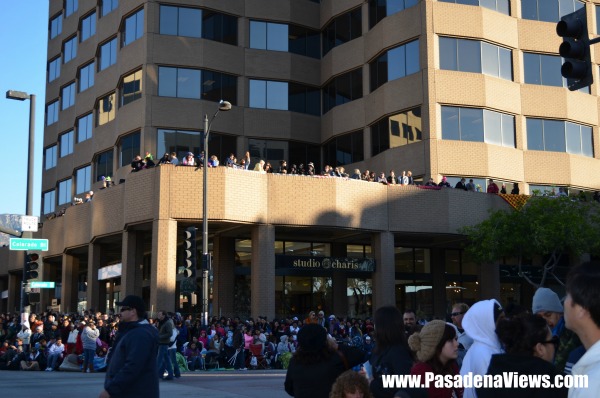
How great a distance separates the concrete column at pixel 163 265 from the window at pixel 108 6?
17.9 m

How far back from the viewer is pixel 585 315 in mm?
3527

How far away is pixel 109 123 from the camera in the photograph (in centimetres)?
4516

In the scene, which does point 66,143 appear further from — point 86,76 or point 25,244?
point 25,244

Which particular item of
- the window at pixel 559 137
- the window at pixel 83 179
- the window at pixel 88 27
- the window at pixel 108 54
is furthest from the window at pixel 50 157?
the window at pixel 559 137

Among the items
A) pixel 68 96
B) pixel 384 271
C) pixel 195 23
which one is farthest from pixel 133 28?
pixel 384 271

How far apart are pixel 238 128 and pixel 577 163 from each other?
1848 centimetres

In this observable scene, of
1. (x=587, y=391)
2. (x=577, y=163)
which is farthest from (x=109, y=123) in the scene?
(x=587, y=391)

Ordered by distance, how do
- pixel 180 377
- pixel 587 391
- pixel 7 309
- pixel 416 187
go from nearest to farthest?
pixel 587 391 → pixel 180 377 → pixel 416 187 → pixel 7 309

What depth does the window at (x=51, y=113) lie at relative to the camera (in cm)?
5678

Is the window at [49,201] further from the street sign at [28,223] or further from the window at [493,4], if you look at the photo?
the window at [493,4]

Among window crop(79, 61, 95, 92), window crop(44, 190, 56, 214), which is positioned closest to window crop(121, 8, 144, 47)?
window crop(79, 61, 95, 92)

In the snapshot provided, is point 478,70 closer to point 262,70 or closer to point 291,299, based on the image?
point 262,70

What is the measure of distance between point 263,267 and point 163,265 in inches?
176

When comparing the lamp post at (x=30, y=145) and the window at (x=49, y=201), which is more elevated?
the window at (x=49, y=201)
